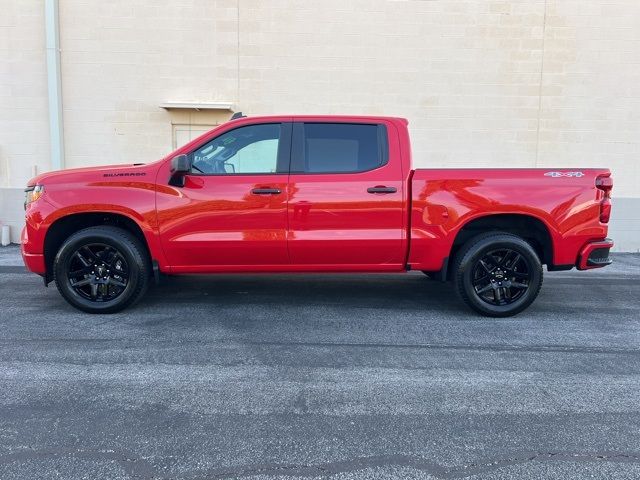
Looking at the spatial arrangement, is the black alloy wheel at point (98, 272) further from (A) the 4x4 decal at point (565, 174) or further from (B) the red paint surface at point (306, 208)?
(A) the 4x4 decal at point (565, 174)

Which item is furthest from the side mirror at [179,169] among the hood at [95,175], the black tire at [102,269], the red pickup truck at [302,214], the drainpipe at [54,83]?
the drainpipe at [54,83]

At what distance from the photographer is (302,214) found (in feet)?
16.0

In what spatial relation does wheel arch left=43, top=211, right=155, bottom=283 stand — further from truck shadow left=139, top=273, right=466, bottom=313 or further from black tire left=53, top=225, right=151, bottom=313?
truck shadow left=139, top=273, right=466, bottom=313

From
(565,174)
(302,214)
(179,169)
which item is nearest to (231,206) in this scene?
(179,169)

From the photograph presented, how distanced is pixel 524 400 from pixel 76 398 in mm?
2945

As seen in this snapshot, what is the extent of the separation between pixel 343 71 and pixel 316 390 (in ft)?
24.9

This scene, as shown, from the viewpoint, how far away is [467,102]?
9766mm

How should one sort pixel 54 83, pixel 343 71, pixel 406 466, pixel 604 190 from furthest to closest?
pixel 343 71 → pixel 54 83 → pixel 604 190 → pixel 406 466

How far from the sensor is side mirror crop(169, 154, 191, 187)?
4.64 m

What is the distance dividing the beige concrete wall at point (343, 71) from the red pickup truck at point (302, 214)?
5019 millimetres

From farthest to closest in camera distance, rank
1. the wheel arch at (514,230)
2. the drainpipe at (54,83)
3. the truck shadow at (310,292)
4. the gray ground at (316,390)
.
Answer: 1. the drainpipe at (54,83)
2. the truck shadow at (310,292)
3. the wheel arch at (514,230)
4. the gray ground at (316,390)

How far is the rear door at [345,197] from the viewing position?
486 centimetres

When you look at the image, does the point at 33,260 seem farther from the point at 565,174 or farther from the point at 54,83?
the point at 54,83

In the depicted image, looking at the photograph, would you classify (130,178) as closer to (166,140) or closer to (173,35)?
(166,140)
